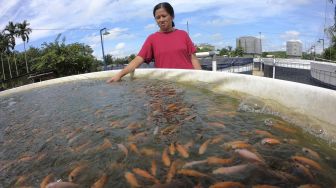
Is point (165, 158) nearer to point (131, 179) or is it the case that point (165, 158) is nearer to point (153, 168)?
point (153, 168)

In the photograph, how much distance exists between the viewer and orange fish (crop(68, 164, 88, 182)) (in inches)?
97.7

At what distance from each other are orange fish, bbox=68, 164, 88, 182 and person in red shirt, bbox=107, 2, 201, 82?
307cm

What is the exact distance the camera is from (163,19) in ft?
17.2

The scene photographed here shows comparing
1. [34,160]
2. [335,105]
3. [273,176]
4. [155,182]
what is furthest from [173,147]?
[335,105]

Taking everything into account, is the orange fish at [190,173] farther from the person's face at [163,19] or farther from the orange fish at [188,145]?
the person's face at [163,19]

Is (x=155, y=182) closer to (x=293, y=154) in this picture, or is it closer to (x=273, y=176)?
(x=273, y=176)

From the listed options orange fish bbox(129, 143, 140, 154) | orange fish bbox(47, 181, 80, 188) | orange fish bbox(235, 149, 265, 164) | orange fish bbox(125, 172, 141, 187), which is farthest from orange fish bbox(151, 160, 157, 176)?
orange fish bbox(235, 149, 265, 164)

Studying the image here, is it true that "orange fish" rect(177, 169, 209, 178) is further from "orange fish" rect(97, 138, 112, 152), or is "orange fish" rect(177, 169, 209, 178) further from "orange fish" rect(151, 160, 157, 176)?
"orange fish" rect(97, 138, 112, 152)

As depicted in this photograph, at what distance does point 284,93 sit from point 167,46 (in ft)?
7.21

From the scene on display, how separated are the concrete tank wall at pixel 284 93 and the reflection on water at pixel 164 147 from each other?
7.3 inches

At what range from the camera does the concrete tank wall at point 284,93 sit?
3154 millimetres

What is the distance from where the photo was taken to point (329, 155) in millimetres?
2641

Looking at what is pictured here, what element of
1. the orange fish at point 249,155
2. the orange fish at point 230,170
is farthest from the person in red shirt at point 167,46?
the orange fish at point 230,170

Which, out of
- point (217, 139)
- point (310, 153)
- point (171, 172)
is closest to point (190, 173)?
point (171, 172)
